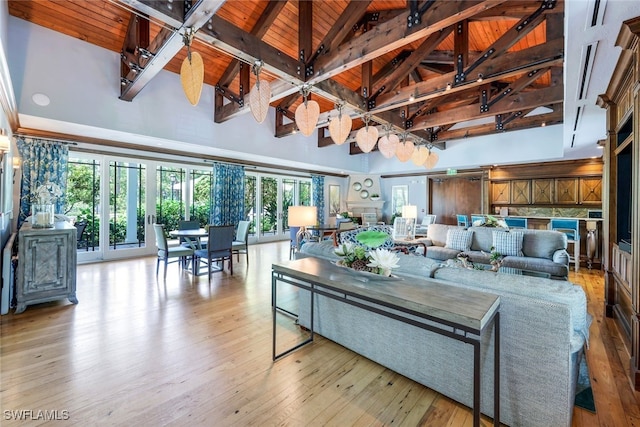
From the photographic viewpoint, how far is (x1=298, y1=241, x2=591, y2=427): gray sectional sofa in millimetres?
1462

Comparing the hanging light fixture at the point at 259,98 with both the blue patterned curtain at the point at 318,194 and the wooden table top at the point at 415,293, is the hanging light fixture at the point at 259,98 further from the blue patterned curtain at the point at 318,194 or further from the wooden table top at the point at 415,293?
the blue patterned curtain at the point at 318,194

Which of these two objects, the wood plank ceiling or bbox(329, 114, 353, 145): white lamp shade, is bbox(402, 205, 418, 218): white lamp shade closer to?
the wood plank ceiling

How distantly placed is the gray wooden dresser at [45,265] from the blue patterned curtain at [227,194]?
386 cm

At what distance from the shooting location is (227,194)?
7582mm

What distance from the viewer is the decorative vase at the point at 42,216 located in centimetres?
356

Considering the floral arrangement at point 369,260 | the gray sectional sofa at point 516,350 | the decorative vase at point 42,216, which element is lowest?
the gray sectional sofa at point 516,350

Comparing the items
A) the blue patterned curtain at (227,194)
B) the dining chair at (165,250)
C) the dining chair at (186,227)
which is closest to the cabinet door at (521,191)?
the blue patterned curtain at (227,194)

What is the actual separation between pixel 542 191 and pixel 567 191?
0.54 meters

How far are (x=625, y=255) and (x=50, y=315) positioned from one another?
6115 millimetres

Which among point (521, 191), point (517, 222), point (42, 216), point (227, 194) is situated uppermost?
point (521, 191)

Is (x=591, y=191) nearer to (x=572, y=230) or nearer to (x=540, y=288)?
(x=572, y=230)

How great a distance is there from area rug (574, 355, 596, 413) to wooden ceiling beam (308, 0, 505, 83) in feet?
10.4

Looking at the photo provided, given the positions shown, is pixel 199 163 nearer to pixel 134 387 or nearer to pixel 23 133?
pixel 23 133

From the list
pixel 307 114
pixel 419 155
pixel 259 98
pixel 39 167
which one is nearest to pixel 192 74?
pixel 259 98
